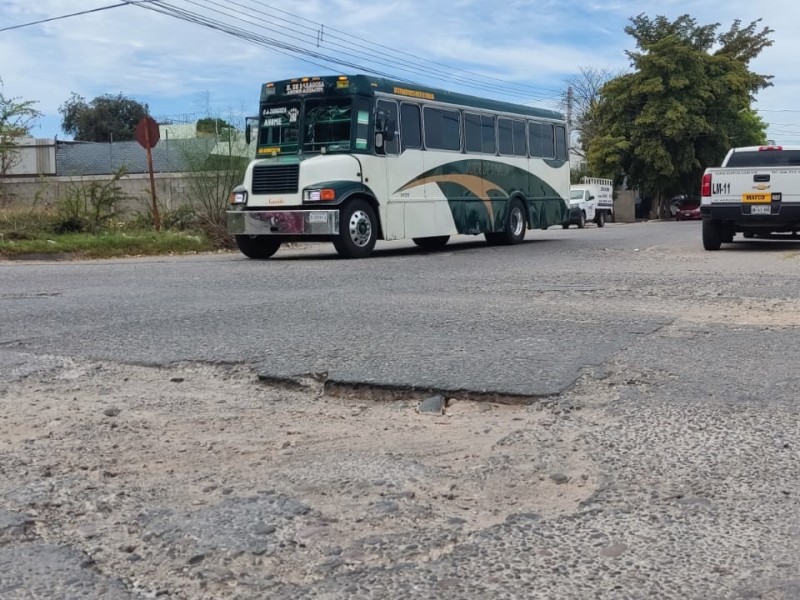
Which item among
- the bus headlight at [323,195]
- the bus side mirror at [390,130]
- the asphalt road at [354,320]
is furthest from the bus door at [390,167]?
the asphalt road at [354,320]

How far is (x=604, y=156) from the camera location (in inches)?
1911

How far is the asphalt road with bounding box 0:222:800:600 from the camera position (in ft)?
8.13

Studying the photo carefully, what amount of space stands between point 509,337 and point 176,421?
8.31 feet

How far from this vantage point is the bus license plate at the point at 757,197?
1397cm

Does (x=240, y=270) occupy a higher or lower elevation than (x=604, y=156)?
lower

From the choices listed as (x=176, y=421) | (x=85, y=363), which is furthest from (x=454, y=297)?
(x=176, y=421)

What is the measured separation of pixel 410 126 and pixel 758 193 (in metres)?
5.85

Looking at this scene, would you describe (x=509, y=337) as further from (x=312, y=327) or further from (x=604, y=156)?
(x=604, y=156)

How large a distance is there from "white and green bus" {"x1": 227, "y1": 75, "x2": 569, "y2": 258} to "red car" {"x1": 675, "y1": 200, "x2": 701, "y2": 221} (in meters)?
32.1

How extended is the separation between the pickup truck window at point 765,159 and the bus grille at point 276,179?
23.8 feet

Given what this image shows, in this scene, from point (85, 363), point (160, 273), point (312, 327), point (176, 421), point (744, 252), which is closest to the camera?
point (176, 421)

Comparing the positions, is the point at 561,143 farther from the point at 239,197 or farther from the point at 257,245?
the point at 239,197

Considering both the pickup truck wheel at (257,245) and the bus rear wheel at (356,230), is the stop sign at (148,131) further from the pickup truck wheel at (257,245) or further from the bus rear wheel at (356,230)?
the bus rear wheel at (356,230)

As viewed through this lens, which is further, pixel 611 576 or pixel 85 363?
pixel 85 363
